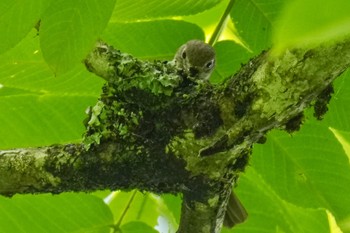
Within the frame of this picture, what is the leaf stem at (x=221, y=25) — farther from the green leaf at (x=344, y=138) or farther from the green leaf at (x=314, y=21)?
the green leaf at (x=314, y=21)

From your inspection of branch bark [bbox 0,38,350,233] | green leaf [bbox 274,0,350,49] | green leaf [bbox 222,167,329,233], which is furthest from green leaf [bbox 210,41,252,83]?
green leaf [bbox 274,0,350,49]

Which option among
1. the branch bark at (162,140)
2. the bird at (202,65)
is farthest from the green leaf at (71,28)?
the bird at (202,65)

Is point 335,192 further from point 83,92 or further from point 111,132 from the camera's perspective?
point 83,92

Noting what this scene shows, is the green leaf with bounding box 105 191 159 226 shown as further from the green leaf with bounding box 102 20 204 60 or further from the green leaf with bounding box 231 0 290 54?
the green leaf with bounding box 231 0 290 54

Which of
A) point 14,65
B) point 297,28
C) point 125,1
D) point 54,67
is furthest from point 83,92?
point 297,28

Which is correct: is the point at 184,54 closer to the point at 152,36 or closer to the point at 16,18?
the point at 152,36
